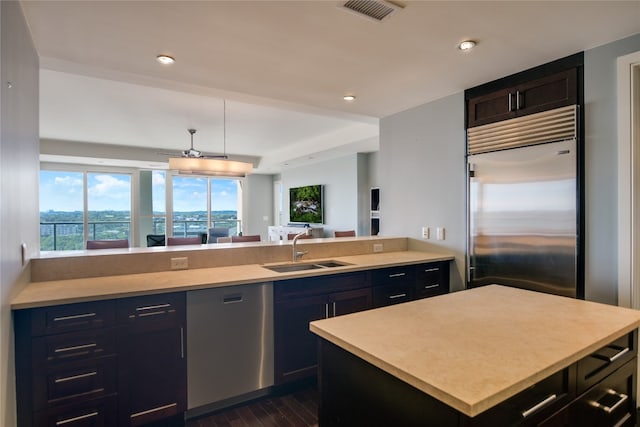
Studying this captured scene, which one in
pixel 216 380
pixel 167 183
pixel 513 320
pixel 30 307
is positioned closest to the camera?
pixel 513 320

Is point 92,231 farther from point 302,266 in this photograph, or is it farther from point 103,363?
point 103,363

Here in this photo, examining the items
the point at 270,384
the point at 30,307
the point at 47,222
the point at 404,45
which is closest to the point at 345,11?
the point at 404,45

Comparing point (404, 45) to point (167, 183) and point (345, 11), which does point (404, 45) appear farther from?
point (167, 183)

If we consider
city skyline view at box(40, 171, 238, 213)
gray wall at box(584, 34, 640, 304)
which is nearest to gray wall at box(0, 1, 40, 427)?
gray wall at box(584, 34, 640, 304)

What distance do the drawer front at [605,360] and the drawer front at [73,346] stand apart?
84.3 inches

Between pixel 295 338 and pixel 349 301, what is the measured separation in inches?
20.1

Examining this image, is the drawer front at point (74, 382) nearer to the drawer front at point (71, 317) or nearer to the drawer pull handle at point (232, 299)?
the drawer front at point (71, 317)

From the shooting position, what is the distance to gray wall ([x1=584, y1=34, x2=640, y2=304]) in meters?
2.27

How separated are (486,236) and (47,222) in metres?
8.82

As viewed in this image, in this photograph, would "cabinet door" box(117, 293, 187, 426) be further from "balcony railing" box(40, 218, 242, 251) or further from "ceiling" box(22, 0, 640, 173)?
"balcony railing" box(40, 218, 242, 251)

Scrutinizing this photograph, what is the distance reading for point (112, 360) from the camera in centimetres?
186

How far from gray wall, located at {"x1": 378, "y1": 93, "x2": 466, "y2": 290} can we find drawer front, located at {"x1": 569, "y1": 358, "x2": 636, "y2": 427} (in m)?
1.77

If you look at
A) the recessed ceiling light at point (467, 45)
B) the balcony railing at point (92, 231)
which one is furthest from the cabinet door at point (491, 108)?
the balcony railing at point (92, 231)

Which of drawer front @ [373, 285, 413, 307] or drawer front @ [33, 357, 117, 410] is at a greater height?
drawer front @ [373, 285, 413, 307]
